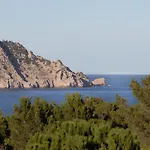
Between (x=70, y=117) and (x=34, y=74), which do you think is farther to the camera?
(x=34, y=74)

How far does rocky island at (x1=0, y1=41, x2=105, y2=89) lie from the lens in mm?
146688

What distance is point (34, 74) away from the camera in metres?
154

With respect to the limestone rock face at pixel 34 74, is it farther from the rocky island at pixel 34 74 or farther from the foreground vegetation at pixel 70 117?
the foreground vegetation at pixel 70 117

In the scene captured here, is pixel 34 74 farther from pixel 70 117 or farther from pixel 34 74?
pixel 70 117

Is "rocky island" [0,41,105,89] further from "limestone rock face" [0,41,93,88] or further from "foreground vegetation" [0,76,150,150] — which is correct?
"foreground vegetation" [0,76,150,150]

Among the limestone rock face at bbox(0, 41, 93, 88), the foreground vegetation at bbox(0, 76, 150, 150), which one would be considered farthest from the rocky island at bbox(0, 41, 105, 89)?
the foreground vegetation at bbox(0, 76, 150, 150)

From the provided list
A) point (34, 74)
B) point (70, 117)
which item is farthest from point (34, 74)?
point (70, 117)

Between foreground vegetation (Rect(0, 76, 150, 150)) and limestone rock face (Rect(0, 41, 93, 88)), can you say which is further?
limestone rock face (Rect(0, 41, 93, 88))

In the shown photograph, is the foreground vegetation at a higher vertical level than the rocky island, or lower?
lower

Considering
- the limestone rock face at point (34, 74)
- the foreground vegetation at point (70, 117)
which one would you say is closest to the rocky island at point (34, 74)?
the limestone rock face at point (34, 74)

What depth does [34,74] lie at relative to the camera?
505 ft

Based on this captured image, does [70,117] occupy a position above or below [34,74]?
below

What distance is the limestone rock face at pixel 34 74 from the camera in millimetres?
146750

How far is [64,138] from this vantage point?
556 inches
